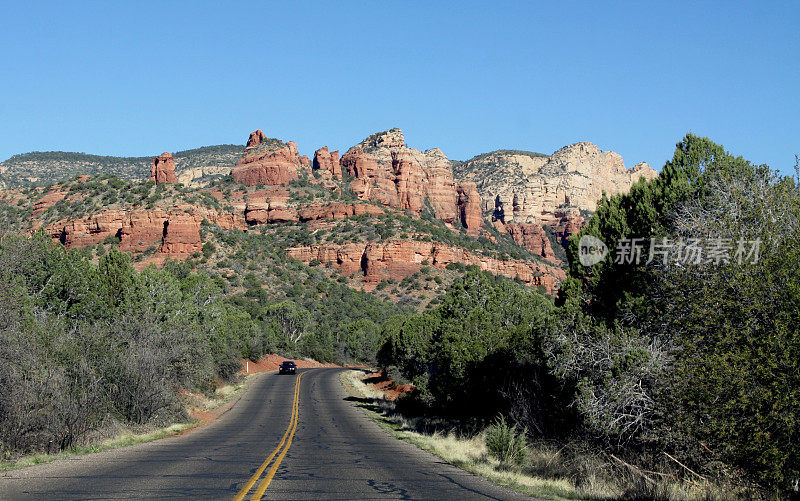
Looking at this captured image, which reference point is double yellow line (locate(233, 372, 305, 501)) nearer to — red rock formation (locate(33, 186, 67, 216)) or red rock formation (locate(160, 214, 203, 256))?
red rock formation (locate(160, 214, 203, 256))

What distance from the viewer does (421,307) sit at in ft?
336

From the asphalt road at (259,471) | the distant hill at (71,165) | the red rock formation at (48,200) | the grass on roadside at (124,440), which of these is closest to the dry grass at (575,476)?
the asphalt road at (259,471)

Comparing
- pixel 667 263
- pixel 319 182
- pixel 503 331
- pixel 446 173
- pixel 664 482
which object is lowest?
pixel 664 482

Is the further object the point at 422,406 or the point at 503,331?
the point at 422,406

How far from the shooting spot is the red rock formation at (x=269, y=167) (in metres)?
136

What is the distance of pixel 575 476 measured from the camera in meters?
13.9

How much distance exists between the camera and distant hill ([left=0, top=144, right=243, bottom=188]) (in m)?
139

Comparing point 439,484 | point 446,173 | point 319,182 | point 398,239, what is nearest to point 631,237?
point 439,484

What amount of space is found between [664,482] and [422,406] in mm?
22447

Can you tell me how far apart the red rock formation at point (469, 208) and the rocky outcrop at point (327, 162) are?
125ft

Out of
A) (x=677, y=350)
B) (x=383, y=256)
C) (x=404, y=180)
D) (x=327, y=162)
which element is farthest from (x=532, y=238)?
(x=677, y=350)

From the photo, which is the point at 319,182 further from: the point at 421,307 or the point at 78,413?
the point at 78,413

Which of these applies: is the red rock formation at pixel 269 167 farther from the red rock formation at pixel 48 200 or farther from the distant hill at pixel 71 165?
the red rock formation at pixel 48 200

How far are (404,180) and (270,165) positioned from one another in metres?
39.5
